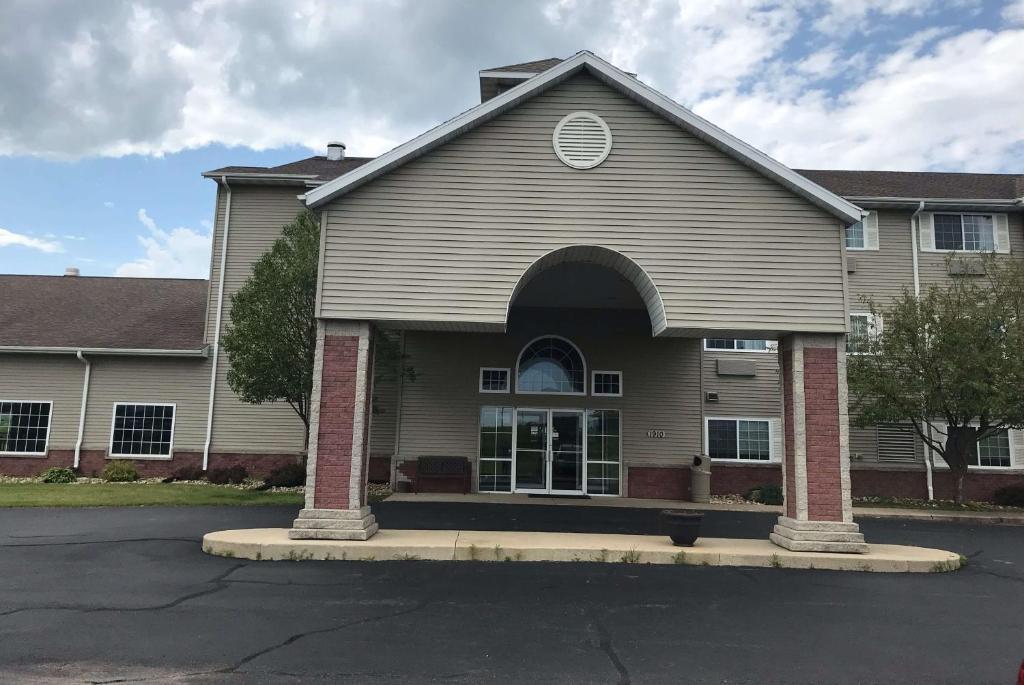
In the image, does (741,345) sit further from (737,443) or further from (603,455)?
(603,455)

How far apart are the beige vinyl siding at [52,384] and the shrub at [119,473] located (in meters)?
1.71

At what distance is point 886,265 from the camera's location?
777 inches

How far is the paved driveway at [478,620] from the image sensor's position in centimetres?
559

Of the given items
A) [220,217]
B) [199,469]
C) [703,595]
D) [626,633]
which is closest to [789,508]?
[703,595]

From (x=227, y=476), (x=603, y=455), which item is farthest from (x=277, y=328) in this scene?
(x=603, y=455)

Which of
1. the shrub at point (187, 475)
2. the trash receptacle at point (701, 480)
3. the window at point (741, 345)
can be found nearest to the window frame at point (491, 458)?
the trash receptacle at point (701, 480)

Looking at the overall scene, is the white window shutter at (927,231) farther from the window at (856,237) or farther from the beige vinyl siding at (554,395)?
the beige vinyl siding at (554,395)

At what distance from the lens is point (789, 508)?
10.8 metres

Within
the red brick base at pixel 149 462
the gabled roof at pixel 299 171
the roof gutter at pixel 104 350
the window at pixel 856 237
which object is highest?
the gabled roof at pixel 299 171

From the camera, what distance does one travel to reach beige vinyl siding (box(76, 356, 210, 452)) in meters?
19.5

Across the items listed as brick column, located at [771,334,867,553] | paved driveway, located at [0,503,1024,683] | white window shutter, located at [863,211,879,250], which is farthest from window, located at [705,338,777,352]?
paved driveway, located at [0,503,1024,683]

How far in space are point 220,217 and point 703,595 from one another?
59.2ft

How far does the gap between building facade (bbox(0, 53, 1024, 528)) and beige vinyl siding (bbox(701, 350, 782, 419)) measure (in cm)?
6

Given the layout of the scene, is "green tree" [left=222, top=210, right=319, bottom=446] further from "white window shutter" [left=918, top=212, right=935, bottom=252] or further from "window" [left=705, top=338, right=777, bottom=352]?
"white window shutter" [left=918, top=212, right=935, bottom=252]
